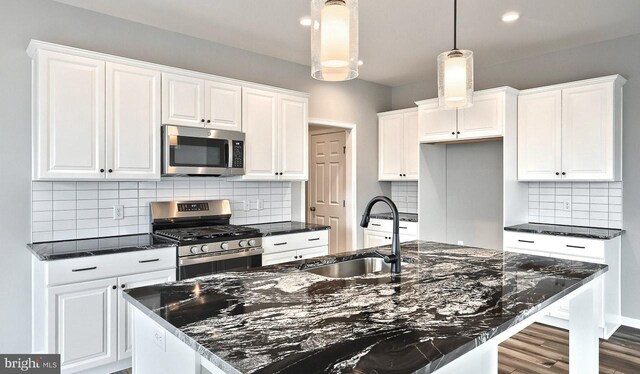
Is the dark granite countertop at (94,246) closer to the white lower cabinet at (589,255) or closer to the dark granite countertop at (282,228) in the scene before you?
the dark granite countertop at (282,228)

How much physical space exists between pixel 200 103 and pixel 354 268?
6.59ft

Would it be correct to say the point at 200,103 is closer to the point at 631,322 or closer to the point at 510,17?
the point at 510,17

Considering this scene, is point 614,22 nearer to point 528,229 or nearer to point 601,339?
point 528,229

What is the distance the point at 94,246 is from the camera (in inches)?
110

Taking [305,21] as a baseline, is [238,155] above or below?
below

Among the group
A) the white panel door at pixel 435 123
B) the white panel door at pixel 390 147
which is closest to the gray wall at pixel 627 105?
the white panel door at pixel 435 123

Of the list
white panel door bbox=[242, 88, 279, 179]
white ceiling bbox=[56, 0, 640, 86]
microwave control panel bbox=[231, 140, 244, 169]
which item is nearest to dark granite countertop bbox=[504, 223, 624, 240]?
white ceiling bbox=[56, 0, 640, 86]

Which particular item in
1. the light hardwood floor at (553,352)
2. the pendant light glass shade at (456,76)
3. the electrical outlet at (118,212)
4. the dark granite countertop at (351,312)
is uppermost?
the pendant light glass shade at (456,76)

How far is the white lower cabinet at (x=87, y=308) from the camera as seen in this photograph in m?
2.50

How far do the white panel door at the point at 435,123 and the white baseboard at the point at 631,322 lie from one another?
91.4 inches

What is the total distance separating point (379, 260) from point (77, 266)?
191 cm

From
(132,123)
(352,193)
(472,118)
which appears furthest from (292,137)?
(472,118)

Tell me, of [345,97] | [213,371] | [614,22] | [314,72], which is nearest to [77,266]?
[213,371]

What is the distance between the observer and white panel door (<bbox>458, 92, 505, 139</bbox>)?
3975 millimetres
